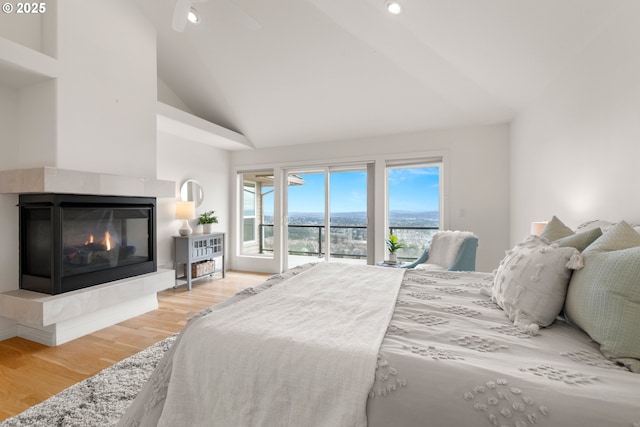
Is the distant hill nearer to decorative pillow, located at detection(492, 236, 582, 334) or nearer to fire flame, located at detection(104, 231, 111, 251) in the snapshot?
fire flame, located at detection(104, 231, 111, 251)

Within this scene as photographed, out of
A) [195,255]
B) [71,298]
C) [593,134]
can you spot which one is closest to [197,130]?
[195,255]

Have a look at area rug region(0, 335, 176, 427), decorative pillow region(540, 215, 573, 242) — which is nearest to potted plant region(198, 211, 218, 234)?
area rug region(0, 335, 176, 427)

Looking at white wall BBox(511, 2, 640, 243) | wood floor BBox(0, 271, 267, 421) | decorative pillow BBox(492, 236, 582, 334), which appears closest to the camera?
decorative pillow BBox(492, 236, 582, 334)

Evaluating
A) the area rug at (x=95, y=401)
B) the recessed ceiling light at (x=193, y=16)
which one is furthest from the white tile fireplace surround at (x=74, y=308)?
the recessed ceiling light at (x=193, y=16)

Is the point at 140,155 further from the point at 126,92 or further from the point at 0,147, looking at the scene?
the point at 0,147

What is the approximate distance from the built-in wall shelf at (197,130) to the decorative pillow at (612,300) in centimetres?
420

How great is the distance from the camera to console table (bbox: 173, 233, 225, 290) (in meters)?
4.39

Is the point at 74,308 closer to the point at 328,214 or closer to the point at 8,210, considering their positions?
the point at 8,210

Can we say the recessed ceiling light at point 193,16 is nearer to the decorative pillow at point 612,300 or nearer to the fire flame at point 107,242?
the fire flame at point 107,242

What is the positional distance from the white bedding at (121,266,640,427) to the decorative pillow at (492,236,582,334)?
7cm

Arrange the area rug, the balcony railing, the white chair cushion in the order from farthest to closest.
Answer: the balcony railing, the white chair cushion, the area rug

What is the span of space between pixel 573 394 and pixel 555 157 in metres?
2.60

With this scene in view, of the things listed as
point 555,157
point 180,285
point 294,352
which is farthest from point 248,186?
point 294,352

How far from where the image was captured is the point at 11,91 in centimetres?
277
